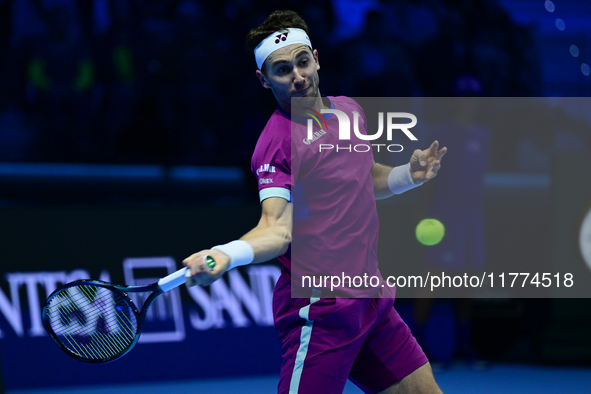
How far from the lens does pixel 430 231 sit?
4625 mm

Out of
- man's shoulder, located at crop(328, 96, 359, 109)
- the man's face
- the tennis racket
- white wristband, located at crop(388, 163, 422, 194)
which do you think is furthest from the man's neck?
the tennis racket

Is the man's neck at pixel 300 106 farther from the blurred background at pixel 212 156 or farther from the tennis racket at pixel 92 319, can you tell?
the blurred background at pixel 212 156

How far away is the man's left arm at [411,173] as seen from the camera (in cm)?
264

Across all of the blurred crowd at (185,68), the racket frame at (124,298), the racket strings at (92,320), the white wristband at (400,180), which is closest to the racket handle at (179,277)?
the racket frame at (124,298)

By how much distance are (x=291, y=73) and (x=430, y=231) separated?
243cm

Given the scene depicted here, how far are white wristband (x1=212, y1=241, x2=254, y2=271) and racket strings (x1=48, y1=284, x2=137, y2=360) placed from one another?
603mm

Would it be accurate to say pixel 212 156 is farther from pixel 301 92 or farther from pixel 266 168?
pixel 266 168

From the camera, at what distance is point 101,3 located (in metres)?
6.69

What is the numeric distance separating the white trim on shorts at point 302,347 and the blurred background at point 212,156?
8.04 feet

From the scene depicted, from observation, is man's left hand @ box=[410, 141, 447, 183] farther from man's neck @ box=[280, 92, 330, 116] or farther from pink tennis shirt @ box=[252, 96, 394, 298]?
man's neck @ box=[280, 92, 330, 116]

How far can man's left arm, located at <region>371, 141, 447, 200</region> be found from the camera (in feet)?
8.66

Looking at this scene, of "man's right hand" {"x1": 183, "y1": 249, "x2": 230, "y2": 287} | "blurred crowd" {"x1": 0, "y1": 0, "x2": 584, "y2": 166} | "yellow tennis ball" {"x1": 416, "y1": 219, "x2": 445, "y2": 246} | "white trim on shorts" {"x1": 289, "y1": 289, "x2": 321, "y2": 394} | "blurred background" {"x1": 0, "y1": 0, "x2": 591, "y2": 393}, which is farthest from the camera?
"blurred crowd" {"x1": 0, "y1": 0, "x2": 584, "y2": 166}

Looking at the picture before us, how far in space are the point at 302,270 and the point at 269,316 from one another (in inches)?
101

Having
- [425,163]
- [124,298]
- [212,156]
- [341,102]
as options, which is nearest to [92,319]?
[124,298]
